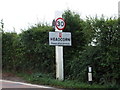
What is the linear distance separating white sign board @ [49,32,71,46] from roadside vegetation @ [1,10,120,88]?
0.83 meters

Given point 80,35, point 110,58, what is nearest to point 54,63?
point 80,35

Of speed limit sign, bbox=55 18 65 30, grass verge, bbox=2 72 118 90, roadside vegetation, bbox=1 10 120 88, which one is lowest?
grass verge, bbox=2 72 118 90

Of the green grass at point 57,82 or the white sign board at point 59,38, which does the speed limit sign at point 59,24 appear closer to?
the white sign board at point 59,38

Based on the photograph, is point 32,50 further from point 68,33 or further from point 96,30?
point 96,30

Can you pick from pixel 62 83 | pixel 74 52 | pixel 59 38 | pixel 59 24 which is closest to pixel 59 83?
pixel 62 83

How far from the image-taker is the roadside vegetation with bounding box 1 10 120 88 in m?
10.4

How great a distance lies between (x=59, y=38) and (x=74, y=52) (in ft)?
5.09

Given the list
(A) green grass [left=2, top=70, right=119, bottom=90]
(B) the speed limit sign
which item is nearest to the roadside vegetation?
(A) green grass [left=2, top=70, right=119, bottom=90]

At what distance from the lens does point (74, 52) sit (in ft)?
42.7

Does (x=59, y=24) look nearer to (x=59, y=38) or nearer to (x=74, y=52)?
(x=59, y=38)

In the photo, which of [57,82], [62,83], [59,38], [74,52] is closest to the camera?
[62,83]

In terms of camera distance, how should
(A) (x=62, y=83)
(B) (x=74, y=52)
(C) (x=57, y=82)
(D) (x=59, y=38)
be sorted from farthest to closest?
(B) (x=74, y=52), (D) (x=59, y=38), (C) (x=57, y=82), (A) (x=62, y=83)

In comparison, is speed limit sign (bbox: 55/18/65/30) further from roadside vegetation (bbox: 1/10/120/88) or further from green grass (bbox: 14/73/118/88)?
green grass (bbox: 14/73/118/88)

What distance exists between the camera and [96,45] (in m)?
10.9
